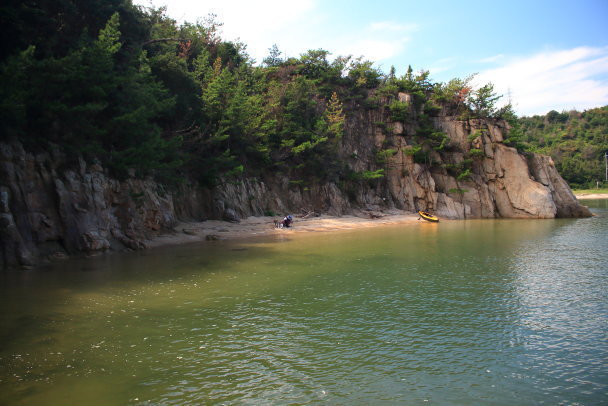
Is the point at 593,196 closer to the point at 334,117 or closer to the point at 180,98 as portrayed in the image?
the point at 334,117

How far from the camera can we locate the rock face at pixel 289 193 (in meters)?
16.1

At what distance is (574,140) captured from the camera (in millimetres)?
89312

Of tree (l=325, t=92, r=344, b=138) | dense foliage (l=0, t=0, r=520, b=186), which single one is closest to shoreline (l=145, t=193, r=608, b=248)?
dense foliage (l=0, t=0, r=520, b=186)

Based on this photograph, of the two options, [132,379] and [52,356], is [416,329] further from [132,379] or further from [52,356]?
[52,356]

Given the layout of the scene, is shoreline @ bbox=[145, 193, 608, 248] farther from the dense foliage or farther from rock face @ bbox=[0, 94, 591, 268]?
the dense foliage

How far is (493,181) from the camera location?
44969mm

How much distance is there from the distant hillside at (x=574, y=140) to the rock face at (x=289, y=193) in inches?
1132

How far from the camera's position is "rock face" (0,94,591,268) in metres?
16.1

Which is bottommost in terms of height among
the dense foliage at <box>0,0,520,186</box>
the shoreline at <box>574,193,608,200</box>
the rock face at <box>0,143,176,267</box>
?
the shoreline at <box>574,193,608,200</box>

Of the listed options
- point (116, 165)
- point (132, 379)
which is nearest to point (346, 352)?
point (132, 379)

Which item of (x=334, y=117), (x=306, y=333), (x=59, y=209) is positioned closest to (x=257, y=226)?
(x=59, y=209)

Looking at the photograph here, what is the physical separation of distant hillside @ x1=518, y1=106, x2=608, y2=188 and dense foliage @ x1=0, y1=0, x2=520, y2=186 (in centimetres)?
3617

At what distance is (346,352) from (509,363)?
2836 mm

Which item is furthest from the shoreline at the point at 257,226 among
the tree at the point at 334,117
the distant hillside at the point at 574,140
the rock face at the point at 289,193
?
the distant hillside at the point at 574,140
